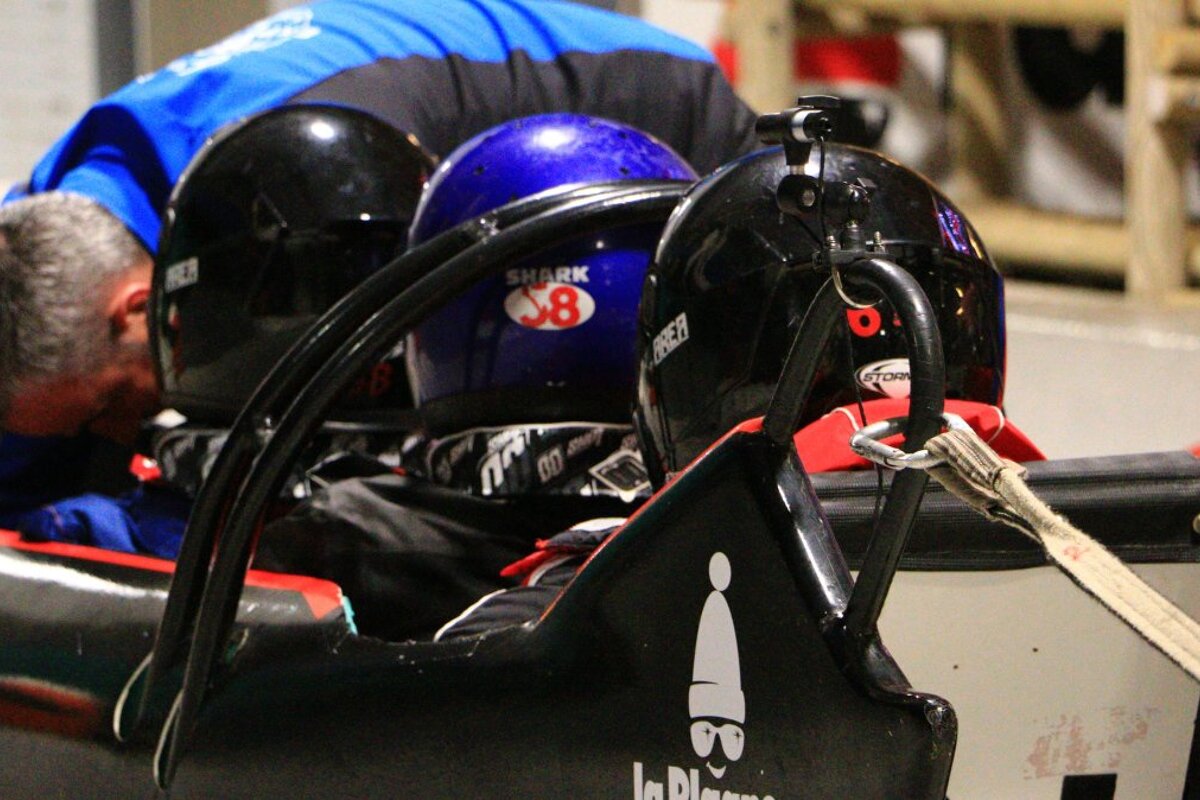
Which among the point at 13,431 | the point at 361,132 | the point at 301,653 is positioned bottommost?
the point at 13,431

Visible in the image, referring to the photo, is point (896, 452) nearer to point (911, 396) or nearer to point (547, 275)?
point (911, 396)

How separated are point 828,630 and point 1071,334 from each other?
3699 mm

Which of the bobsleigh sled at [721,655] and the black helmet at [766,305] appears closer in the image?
the bobsleigh sled at [721,655]

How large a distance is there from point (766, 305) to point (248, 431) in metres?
0.44

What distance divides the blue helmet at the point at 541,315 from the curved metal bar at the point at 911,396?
24.5 inches

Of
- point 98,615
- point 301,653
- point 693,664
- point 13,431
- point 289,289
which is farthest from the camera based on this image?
point 13,431

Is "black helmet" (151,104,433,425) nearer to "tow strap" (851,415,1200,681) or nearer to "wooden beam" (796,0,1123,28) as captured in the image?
"tow strap" (851,415,1200,681)

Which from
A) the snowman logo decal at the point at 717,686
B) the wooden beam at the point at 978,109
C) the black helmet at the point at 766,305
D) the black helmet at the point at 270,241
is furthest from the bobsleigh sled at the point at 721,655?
the wooden beam at the point at 978,109

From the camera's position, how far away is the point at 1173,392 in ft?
11.8

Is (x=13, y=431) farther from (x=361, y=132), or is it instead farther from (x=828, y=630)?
(x=828, y=630)

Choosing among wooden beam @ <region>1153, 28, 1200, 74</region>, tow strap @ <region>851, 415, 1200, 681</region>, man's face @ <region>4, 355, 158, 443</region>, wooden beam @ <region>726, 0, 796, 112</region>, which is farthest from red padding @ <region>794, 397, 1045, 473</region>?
wooden beam @ <region>726, 0, 796, 112</region>

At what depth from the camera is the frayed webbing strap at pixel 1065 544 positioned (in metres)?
0.69

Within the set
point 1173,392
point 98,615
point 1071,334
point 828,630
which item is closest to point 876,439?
point 828,630

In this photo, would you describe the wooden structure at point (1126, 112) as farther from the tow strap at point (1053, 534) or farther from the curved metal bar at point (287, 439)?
the tow strap at point (1053, 534)
